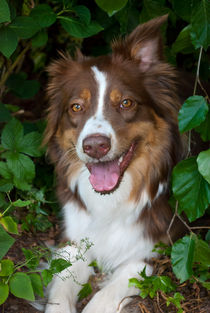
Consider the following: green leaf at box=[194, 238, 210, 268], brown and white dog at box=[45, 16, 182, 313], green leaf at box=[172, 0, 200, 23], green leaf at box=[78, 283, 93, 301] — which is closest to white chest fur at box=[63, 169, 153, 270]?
brown and white dog at box=[45, 16, 182, 313]

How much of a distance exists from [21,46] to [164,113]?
1974 millimetres

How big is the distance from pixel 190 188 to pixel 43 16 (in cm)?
164

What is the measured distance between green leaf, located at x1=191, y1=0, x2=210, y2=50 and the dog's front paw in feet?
5.71

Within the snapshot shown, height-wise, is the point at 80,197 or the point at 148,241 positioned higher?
the point at 80,197

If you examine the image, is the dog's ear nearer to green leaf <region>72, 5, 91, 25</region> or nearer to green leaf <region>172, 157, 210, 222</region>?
green leaf <region>72, 5, 91, 25</region>

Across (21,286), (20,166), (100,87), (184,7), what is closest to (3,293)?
(21,286)

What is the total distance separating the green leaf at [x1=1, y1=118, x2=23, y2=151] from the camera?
403cm

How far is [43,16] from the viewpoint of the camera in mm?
3617

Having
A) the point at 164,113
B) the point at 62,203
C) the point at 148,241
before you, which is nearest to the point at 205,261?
the point at 148,241

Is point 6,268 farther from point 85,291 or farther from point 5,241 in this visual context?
point 85,291

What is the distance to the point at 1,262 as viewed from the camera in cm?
294

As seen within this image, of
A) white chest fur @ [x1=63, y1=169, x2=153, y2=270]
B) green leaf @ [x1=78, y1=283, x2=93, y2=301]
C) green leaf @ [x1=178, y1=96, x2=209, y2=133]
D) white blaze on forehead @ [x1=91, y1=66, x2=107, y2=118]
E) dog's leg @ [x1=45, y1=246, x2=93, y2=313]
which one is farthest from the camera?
white chest fur @ [x1=63, y1=169, x2=153, y2=270]

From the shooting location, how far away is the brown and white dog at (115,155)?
355cm

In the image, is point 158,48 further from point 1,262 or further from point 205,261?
point 1,262
